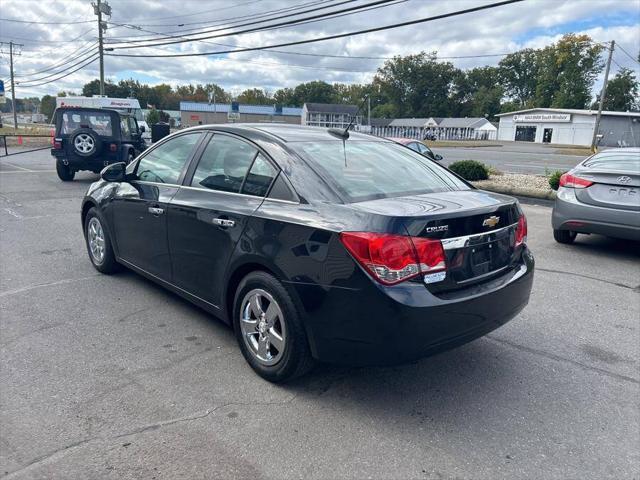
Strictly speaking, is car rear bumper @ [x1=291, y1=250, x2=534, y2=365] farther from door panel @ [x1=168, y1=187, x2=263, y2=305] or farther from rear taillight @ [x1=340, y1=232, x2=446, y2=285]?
door panel @ [x1=168, y1=187, x2=263, y2=305]

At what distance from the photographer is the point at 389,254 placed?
2.56 meters

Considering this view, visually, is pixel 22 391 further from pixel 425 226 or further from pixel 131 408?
pixel 425 226

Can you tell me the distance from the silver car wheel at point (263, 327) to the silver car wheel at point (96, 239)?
102 inches

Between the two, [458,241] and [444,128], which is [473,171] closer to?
[458,241]

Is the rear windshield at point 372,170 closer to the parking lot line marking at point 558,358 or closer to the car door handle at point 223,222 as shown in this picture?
the car door handle at point 223,222

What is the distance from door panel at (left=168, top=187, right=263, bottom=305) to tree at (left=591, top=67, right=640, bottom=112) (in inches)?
3564

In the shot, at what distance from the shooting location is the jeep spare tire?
40.4 feet

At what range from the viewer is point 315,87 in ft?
405

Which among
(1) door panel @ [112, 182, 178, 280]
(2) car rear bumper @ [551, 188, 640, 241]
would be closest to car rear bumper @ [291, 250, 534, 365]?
(1) door panel @ [112, 182, 178, 280]

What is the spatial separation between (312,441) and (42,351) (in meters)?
2.18

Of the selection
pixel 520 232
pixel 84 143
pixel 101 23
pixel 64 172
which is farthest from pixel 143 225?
pixel 101 23

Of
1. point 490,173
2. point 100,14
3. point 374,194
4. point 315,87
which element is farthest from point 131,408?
point 315,87

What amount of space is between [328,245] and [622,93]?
93876 mm

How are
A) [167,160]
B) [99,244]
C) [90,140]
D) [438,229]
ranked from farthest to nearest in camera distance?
[90,140]
[99,244]
[167,160]
[438,229]
